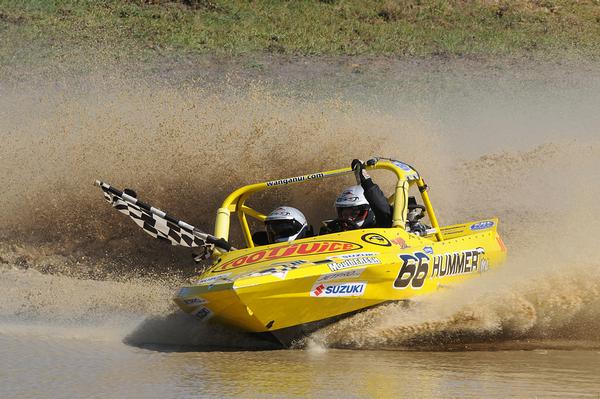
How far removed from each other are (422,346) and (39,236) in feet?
22.2

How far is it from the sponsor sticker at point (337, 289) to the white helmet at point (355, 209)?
1651 mm

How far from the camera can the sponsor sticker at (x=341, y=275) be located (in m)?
9.63

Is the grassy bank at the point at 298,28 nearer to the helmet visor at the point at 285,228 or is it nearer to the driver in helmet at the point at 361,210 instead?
the driver in helmet at the point at 361,210

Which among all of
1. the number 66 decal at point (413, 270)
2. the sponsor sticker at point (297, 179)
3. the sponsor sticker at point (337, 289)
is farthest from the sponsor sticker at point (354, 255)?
the sponsor sticker at point (297, 179)

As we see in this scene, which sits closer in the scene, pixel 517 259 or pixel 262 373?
pixel 262 373

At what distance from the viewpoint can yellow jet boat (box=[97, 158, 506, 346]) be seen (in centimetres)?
950

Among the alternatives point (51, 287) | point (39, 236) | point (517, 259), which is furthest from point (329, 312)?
point (39, 236)

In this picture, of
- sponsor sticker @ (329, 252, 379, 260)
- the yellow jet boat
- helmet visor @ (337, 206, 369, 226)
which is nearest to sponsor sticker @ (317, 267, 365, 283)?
the yellow jet boat

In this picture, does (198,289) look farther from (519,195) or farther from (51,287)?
(519,195)

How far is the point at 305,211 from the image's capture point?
14539 millimetres

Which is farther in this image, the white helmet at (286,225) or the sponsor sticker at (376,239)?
the white helmet at (286,225)

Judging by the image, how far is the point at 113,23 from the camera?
25.7m

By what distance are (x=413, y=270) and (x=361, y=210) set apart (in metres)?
1.23

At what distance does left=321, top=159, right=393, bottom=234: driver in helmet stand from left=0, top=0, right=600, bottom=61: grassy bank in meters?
13.5
